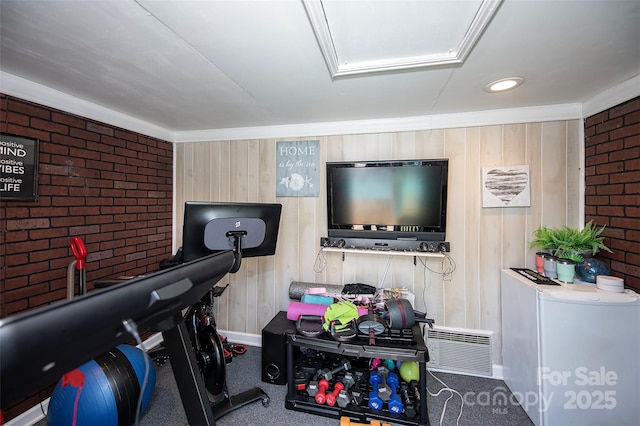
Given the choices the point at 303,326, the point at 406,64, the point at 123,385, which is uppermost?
the point at 406,64

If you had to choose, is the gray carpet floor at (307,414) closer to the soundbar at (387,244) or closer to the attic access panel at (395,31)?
the soundbar at (387,244)

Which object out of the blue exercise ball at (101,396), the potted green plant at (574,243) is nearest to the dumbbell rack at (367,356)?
the blue exercise ball at (101,396)

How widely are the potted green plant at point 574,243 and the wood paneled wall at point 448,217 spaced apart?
257 mm

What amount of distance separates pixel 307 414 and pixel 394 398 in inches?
25.4

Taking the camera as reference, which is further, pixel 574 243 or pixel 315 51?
pixel 574 243

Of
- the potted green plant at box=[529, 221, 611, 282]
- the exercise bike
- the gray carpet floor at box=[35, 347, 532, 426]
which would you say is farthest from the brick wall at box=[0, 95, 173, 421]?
the potted green plant at box=[529, 221, 611, 282]

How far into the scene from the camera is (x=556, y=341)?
166 cm

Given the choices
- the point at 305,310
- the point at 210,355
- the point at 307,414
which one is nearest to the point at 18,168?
the point at 210,355

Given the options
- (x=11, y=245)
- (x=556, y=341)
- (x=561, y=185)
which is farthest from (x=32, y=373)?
(x=561, y=185)

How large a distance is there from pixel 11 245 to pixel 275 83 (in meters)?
2.08

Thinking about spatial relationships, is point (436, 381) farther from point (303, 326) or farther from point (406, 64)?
point (406, 64)

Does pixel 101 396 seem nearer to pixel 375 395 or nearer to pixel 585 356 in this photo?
pixel 375 395

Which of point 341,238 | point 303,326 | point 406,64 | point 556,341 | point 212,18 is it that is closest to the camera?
point 212,18

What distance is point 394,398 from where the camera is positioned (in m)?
1.81
